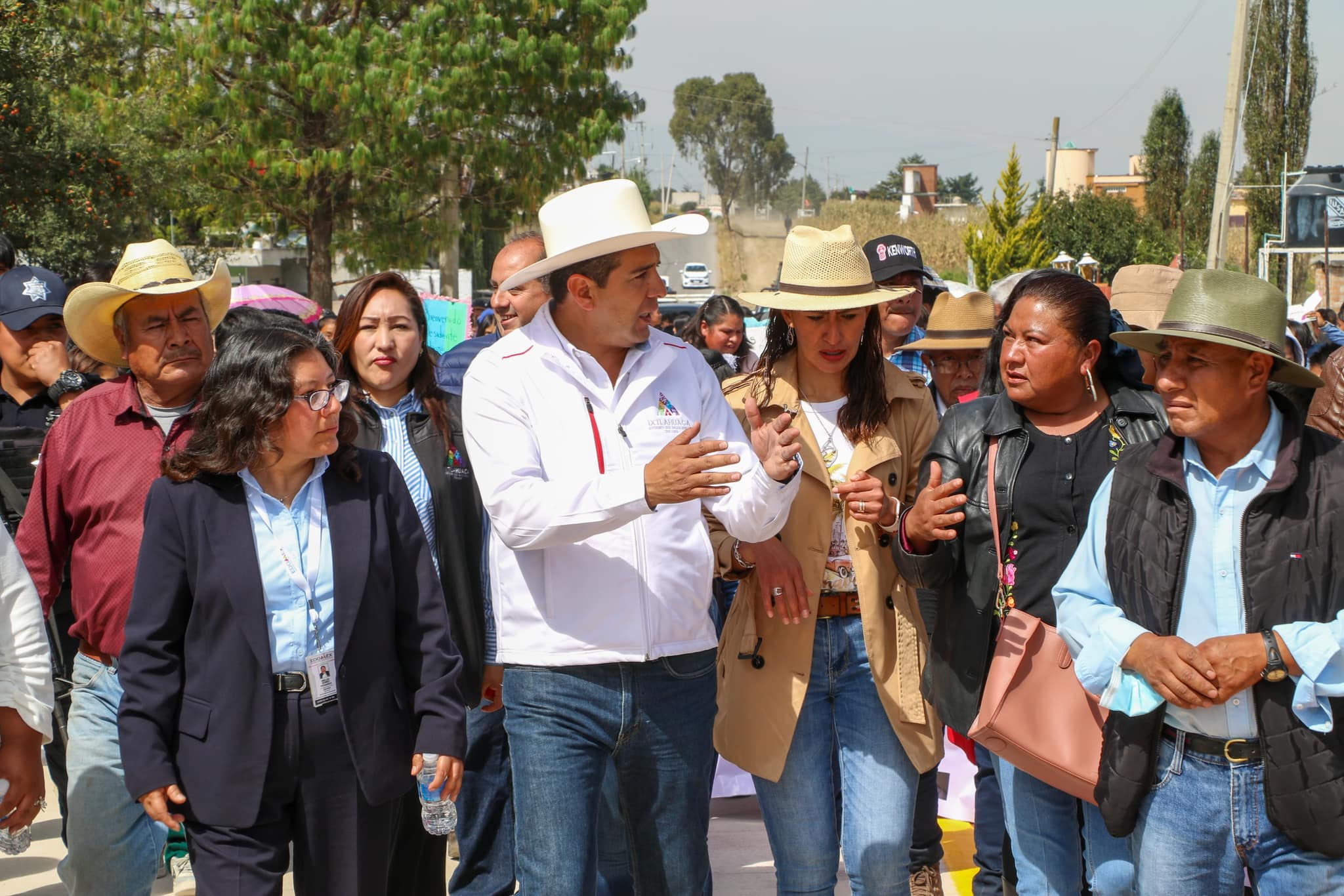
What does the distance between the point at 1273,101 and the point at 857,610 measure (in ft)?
165

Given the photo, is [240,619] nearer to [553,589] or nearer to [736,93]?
[553,589]

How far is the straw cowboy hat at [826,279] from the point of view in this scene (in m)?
3.84

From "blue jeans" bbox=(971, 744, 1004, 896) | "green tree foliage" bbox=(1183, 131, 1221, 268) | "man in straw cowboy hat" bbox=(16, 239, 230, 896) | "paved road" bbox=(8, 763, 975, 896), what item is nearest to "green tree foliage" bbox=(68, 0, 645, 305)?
"paved road" bbox=(8, 763, 975, 896)

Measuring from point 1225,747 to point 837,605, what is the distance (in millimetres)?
1170

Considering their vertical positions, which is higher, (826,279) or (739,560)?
(826,279)

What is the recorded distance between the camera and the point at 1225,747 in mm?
2875

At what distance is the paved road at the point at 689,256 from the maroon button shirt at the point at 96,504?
5961 cm

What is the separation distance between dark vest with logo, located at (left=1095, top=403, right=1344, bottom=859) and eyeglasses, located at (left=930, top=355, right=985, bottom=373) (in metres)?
2.58

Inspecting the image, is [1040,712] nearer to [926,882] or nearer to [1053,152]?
[926,882]

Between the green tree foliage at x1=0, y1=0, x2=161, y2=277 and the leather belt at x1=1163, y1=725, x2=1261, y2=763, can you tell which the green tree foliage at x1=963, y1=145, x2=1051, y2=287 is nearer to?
the green tree foliage at x1=0, y1=0, x2=161, y2=277

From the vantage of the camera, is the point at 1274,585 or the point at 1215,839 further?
the point at 1215,839

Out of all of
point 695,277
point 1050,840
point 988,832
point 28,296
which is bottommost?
point 988,832

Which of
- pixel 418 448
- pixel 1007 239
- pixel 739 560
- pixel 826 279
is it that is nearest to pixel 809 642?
pixel 739 560

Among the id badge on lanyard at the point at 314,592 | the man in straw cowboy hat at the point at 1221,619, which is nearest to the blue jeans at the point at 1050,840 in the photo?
the man in straw cowboy hat at the point at 1221,619
